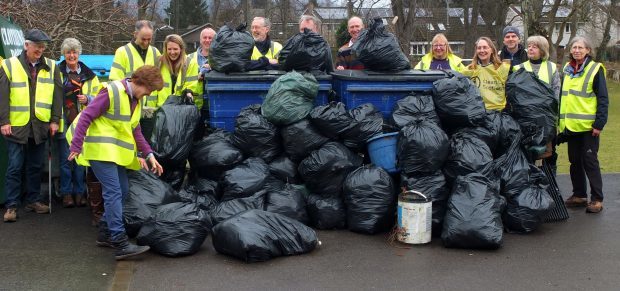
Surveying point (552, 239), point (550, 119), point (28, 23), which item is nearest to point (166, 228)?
point (552, 239)

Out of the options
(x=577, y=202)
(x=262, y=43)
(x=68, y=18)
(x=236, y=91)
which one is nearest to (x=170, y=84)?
(x=236, y=91)

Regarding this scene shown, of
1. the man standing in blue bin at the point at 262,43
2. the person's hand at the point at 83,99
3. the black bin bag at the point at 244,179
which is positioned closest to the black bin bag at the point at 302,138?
the black bin bag at the point at 244,179

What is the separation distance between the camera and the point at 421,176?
552cm

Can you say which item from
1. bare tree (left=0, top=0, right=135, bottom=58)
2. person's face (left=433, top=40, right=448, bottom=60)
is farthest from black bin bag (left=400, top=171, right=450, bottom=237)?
bare tree (left=0, top=0, right=135, bottom=58)

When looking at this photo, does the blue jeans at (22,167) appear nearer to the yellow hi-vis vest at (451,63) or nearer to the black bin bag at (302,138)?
the black bin bag at (302,138)

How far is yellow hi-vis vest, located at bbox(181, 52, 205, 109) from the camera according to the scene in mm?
6504

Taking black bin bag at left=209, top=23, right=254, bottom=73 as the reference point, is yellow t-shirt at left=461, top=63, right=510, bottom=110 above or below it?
below

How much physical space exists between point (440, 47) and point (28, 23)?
274 inches

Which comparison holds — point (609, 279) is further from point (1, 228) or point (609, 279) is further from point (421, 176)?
point (1, 228)

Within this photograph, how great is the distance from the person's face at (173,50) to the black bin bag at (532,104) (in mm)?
3129

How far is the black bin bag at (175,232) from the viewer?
4852mm

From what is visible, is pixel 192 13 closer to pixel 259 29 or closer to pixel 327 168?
pixel 259 29

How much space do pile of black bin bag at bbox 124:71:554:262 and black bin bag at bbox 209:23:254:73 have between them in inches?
18.4

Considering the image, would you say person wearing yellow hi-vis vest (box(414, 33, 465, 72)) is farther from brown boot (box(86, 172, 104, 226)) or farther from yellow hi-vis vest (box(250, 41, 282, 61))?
brown boot (box(86, 172, 104, 226))
